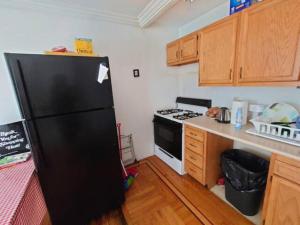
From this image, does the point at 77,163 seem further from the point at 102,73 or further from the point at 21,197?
the point at 102,73

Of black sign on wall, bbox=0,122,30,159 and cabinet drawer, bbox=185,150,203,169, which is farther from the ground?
black sign on wall, bbox=0,122,30,159

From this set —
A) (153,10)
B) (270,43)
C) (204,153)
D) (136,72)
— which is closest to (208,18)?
(153,10)

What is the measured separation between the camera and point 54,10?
175cm

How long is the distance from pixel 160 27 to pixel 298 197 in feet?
8.91

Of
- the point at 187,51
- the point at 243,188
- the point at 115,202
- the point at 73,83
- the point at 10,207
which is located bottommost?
the point at 115,202

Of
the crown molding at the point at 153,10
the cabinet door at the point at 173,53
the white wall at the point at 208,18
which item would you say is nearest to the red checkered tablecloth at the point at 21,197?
the crown molding at the point at 153,10


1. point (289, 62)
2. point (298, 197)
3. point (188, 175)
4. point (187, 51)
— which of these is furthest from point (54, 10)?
point (298, 197)

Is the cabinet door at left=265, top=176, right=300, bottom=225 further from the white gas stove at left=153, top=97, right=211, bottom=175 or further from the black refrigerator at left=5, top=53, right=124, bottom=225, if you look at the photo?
the black refrigerator at left=5, top=53, right=124, bottom=225

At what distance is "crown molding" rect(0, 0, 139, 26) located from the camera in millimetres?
1584

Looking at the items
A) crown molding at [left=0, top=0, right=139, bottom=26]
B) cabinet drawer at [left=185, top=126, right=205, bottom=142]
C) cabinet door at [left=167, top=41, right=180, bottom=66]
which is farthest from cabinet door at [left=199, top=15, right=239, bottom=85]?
crown molding at [left=0, top=0, right=139, bottom=26]

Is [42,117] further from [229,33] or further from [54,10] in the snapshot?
[229,33]

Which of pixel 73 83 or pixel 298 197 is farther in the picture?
pixel 73 83

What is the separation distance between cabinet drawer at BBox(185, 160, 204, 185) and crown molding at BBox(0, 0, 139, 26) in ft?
7.61

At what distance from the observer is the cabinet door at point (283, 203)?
1.07 meters
